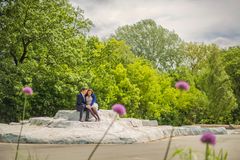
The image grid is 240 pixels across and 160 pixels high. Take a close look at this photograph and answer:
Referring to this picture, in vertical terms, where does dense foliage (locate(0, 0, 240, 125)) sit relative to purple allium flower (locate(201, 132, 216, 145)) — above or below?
above

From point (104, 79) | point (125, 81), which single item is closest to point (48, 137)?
point (104, 79)

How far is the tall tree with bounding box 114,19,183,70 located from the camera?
1991 inches

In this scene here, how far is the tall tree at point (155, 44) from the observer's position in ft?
166

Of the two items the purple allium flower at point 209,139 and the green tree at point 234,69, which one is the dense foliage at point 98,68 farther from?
the purple allium flower at point 209,139

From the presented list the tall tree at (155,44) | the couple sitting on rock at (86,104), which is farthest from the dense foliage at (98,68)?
the couple sitting on rock at (86,104)

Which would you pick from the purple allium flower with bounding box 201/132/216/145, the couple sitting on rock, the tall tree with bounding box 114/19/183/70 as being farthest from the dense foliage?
Result: the purple allium flower with bounding box 201/132/216/145

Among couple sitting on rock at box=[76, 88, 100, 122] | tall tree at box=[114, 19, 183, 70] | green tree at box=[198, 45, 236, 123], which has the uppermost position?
tall tree at box=[114, 19, 183, 70]

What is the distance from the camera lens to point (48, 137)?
1206 cm

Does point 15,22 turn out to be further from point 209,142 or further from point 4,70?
point 209,142

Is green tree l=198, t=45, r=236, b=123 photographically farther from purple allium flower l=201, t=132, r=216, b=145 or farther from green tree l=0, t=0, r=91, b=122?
purple allium flower l=201, t=132, r=216, b=145

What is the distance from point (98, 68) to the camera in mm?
30938

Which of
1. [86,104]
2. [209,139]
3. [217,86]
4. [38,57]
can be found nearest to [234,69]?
[217,86]

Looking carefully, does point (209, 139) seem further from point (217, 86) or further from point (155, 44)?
point (155, 44)

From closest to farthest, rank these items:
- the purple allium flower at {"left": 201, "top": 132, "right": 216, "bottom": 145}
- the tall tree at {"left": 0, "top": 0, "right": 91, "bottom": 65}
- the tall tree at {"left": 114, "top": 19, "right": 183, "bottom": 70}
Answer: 1. the purple allium flower at {"left": 201, "top": 132, "right": 216, "bottom": 145}
2. the tall tree at {"left": 0, "top": 0, "right": 91, "bottom": 65}
3. the tall tree at {"left": 114, "top": 19, "right": 183, "bottom": 70}
